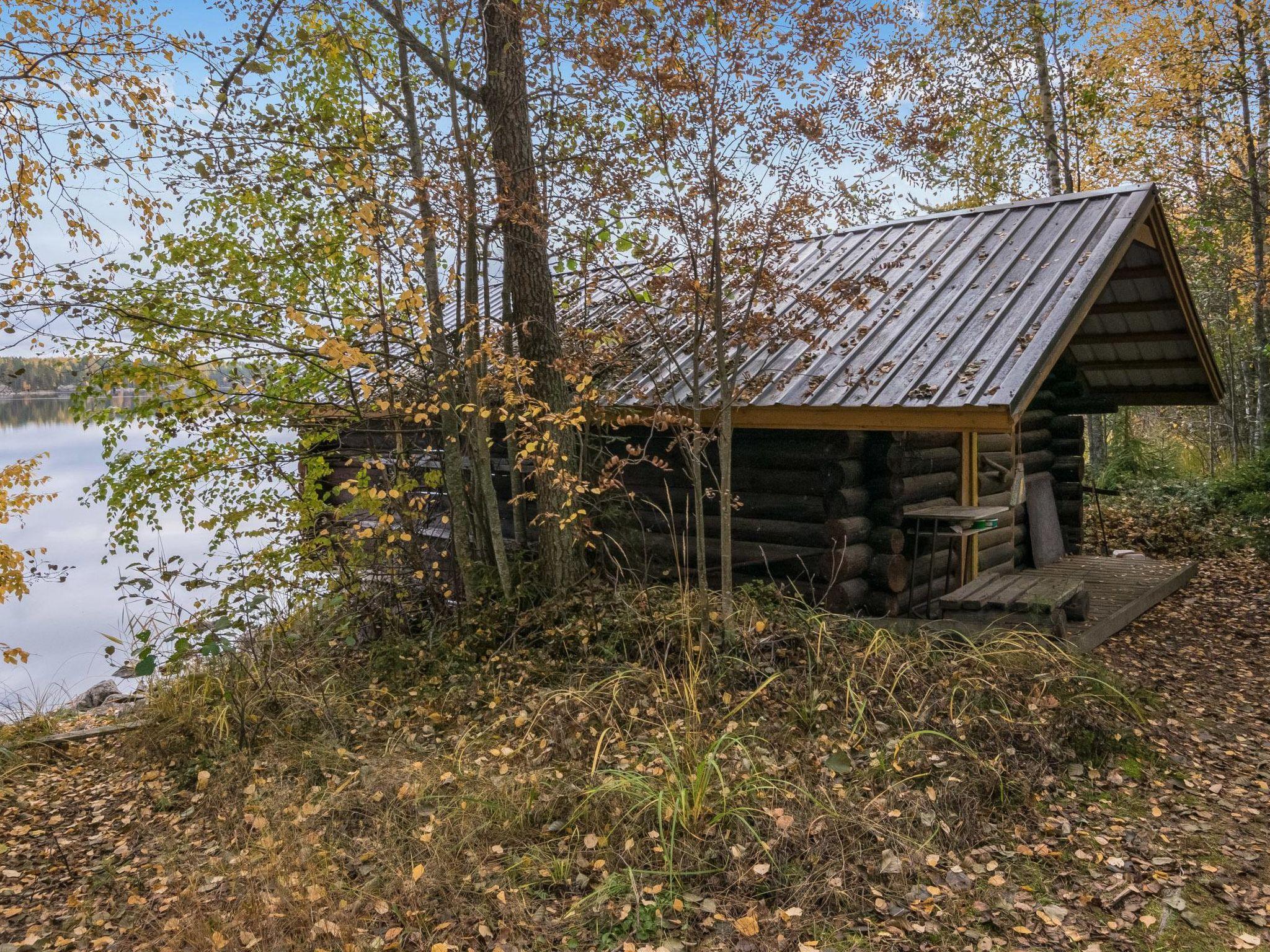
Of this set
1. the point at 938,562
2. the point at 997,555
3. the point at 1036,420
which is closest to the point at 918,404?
the point at 938,562

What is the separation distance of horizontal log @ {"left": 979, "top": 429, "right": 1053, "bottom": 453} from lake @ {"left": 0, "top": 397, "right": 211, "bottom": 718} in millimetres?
7841

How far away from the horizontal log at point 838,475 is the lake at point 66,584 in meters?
5.25

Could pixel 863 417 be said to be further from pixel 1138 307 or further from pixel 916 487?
pixel 1138 307

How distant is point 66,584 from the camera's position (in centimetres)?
821

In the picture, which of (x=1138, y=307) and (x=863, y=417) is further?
(x=1138, y=307)

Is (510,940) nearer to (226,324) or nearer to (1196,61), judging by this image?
(226,324)

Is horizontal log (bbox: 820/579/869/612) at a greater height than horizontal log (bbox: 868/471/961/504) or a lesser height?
lesser

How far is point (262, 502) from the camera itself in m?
8.03

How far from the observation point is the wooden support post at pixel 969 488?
344 inches

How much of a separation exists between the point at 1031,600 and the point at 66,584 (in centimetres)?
855

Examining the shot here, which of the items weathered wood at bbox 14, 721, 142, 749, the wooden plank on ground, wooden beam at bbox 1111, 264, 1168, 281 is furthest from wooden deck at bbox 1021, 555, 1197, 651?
weathered wood at bbox 14, 721, 142, 749

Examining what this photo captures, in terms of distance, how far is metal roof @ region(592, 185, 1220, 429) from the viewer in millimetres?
6258

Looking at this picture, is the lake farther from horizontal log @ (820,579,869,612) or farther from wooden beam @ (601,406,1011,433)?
horizontal log @ (820,579,869,612)

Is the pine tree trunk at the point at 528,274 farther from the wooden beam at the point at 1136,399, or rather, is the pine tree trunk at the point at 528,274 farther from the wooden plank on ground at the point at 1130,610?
the wooden beam at the point at 1136,399
